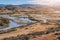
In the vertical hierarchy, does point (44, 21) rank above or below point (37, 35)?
above

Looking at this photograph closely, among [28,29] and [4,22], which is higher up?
[4,22]

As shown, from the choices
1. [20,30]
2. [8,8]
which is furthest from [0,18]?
[20,30]

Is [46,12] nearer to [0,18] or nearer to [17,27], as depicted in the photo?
[17,27]

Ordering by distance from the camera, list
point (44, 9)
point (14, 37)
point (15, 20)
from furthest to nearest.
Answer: point (44, 9) → point (15, 20) → point (14, 37)

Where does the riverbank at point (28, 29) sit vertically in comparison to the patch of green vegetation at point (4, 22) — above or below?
below

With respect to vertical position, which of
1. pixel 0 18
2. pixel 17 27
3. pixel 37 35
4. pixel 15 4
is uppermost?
pixel 15 4

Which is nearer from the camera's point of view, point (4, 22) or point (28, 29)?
point (4, 22)

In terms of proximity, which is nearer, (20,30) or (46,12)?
(20,30)

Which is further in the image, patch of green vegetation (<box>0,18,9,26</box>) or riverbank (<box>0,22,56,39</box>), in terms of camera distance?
patch of green vegetation (<box>0,18,9,26</box>)

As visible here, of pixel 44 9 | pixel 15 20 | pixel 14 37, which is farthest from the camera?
pixel 44 9

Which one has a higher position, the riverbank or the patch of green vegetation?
the patch of green vegetation

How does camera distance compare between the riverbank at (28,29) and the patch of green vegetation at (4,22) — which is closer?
the riverbank at (28,29)
